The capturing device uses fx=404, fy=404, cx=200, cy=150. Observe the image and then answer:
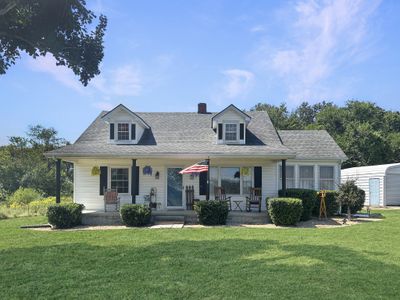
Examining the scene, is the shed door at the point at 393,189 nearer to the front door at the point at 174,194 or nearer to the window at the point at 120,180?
the front door at the point at 174,194

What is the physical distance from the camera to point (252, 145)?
17562 mm

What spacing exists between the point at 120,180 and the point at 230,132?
5356 mm

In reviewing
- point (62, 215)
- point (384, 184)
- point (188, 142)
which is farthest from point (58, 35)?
point (384, 184)

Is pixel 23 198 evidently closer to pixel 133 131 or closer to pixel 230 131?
pixel 133 131

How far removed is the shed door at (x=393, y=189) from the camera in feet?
81.0

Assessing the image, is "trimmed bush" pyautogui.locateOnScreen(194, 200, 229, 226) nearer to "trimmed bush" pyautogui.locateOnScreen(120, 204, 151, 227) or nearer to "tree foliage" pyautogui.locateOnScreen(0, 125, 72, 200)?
"trimmed bush" pyautogui.locateOnScreen(120, 204, 151, 227)

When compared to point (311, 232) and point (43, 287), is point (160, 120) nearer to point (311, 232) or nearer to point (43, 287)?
point (311, 232)

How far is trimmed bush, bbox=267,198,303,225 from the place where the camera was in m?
14.5

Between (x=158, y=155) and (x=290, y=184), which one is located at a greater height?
(x=158, y=155)

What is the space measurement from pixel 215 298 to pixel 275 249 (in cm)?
404

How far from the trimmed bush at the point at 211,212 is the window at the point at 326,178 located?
24.2 feet

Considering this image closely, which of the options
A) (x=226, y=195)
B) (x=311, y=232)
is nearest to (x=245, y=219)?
(x=226, y=195)

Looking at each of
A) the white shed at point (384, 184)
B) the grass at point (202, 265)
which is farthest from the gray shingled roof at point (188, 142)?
the white shed at point (384, 184)

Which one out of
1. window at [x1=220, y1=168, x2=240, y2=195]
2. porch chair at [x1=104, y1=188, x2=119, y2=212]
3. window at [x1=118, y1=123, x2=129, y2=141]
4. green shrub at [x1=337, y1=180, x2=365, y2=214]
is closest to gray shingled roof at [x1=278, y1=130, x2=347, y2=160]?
green shrub at [x1=337, y1=180, x2=365, y2=214]
